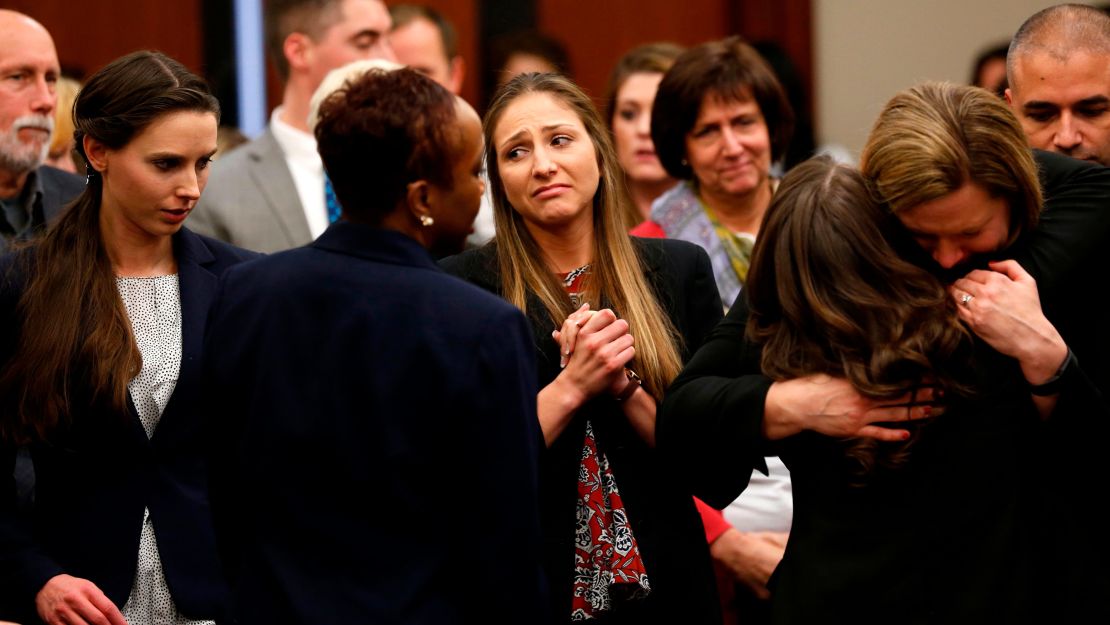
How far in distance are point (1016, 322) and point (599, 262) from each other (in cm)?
84

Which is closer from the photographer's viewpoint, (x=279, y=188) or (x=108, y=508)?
(x=108, y=508)

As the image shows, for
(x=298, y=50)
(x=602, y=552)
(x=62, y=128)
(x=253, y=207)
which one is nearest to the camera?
(x=602, y=552)

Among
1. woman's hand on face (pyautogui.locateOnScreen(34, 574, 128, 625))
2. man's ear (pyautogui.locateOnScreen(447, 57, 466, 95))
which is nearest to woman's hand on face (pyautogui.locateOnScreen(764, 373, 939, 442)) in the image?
woman's hand on face (pyautogui.locateOnScreen(34, 574, 128, 625))

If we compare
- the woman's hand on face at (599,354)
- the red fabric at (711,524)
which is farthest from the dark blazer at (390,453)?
the red fabric at (711,524)

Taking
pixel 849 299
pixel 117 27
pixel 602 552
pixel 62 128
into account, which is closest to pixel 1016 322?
pixel 849 299

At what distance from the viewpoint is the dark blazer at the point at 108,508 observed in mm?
2357

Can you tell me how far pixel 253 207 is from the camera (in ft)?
12.5

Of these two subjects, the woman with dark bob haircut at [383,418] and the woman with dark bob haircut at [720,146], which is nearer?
the woman with dark bob haircut at [383,418]

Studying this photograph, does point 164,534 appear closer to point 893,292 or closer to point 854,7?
point 893,292

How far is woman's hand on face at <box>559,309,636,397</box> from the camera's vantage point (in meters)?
2.35

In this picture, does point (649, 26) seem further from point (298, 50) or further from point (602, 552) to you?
point (602, 552)

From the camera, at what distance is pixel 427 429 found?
1.85 meters

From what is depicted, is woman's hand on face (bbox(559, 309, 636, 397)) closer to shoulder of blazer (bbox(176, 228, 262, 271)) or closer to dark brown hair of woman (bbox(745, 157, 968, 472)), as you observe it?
dark brown hair of woman (bbox(745, 157, 968, 472))

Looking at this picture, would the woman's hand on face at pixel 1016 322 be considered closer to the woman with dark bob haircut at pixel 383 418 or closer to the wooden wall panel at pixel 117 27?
the woman with dark bob haircut at pixel 383 418
